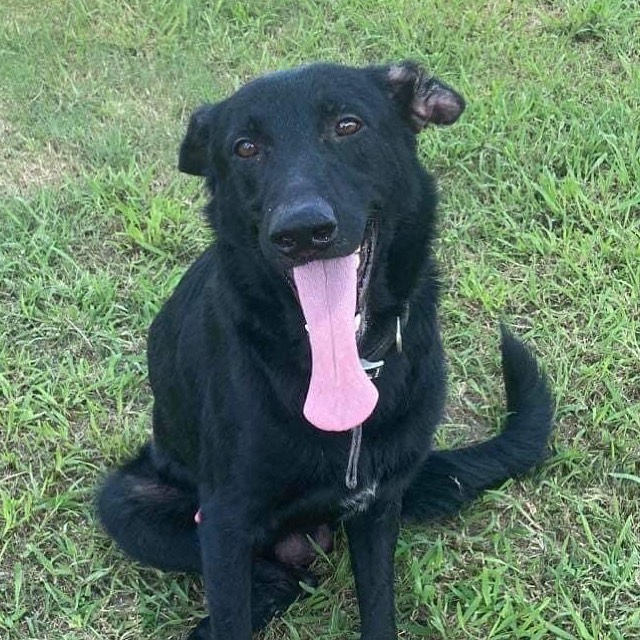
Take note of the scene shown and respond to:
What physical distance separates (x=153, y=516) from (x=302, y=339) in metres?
0.75

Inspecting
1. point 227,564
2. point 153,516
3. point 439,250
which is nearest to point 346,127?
point 227,564

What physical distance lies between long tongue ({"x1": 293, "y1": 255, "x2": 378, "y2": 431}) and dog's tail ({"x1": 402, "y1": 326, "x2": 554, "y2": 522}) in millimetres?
712

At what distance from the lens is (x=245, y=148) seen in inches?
87.7

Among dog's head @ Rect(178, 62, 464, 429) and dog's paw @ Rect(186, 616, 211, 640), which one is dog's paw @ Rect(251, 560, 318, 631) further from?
dog's head @ Rect(178, 62, 464, 429)

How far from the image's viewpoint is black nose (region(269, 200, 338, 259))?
75.5 inches

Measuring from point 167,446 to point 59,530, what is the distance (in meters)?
0.45

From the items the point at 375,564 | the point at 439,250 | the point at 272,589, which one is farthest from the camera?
the point at 439,250

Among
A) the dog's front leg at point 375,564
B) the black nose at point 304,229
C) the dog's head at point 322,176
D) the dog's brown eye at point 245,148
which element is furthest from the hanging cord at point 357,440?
the dog's brown eye at point 245,148

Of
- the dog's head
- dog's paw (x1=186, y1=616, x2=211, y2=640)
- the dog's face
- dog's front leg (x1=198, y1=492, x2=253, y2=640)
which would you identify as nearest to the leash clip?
the dog's head

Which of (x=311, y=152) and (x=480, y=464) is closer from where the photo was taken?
(x=311, y=152)

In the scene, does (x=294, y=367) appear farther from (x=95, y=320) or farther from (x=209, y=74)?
(x=209, y=74)

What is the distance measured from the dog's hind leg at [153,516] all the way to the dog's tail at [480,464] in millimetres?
627

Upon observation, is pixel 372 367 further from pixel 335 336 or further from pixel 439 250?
pixel 439 250

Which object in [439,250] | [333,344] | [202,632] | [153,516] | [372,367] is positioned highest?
[333,344]
